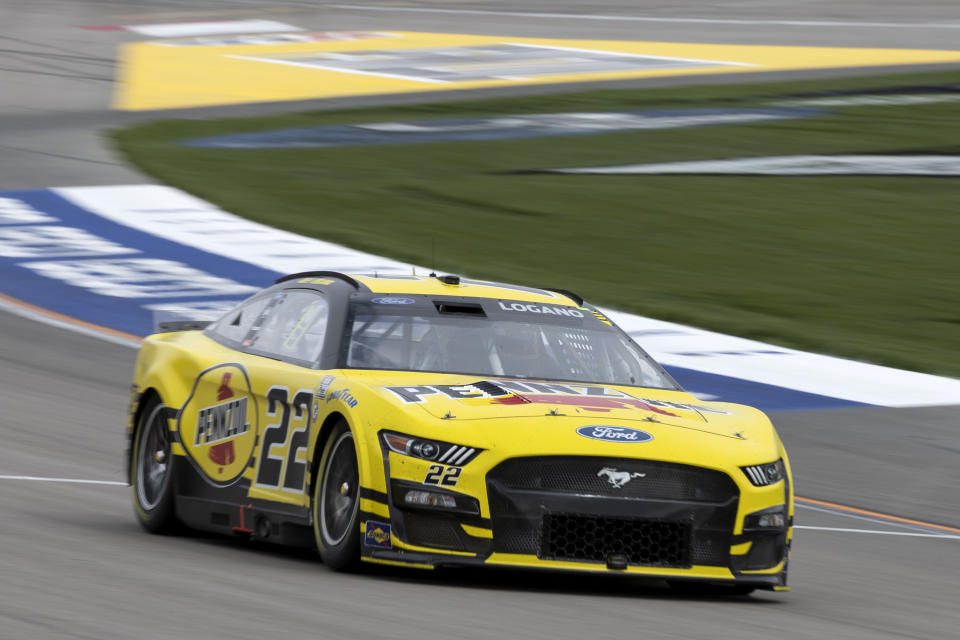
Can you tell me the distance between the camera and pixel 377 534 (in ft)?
22.4

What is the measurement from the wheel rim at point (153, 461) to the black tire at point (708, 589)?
2.55 meters

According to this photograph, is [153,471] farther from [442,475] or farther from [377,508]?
[442,475]

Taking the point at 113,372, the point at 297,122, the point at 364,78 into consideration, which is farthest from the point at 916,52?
the point at 113,372

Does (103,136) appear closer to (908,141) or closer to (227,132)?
(227,132)

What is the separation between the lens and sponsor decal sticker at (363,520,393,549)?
6.81 meters

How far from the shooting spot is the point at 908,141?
26.9 meters

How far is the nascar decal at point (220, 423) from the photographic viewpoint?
8.02 metres

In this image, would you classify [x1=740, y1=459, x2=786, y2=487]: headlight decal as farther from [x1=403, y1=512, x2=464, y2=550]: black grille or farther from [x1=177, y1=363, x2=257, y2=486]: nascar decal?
[x1=177, y1=363, x2=257, y2=486]: nascar decal

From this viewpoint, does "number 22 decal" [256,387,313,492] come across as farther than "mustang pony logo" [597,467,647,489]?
Yes

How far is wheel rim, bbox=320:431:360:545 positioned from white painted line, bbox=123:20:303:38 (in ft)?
121

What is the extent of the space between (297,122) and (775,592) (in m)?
23.1

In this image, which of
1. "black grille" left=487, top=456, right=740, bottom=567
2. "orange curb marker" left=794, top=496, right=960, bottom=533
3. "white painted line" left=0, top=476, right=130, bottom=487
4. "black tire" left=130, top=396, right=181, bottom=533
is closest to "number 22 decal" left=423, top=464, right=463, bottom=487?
"black grille" left=487, top=456, right=740, bottom=567

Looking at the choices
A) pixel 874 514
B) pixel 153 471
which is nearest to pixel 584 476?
pixel 153 471

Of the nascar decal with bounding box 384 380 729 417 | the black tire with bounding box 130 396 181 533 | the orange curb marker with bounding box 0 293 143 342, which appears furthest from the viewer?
the orange curb marker with bounding box 0 293 143 342
